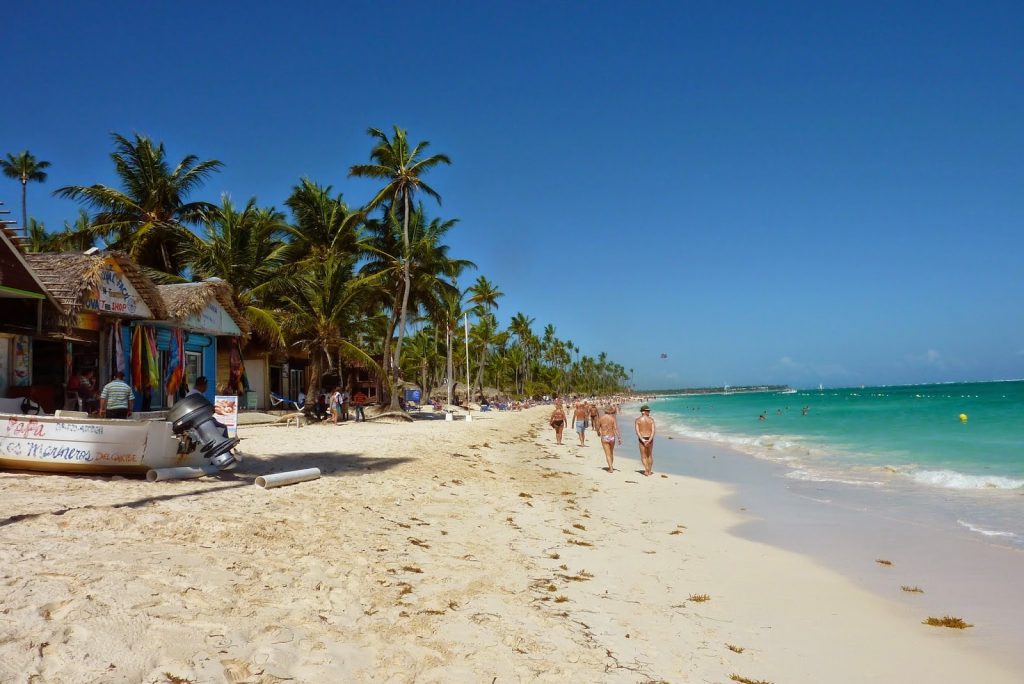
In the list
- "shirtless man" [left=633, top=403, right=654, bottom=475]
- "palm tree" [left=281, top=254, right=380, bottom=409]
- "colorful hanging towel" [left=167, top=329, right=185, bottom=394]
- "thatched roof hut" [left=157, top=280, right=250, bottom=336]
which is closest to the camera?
"shirtless man" [left=633, top=403, right=654, bottom=475]

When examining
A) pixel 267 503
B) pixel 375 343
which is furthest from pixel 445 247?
pixel 267 503

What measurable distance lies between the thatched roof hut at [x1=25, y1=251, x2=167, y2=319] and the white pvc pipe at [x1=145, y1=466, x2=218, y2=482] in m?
5.72

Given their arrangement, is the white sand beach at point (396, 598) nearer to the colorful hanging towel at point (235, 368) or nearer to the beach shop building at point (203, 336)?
the beach shop building at point (203, 336)

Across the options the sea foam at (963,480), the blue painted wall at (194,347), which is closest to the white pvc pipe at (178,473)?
the blue painted wall at (194,347)

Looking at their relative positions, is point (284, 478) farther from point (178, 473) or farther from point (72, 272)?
point (72, 272)

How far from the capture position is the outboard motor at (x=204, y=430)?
25.8 feet

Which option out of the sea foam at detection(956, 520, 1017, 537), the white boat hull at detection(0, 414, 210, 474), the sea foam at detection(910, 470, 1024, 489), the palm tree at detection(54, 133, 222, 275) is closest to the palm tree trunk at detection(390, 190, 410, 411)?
the palm tree at detection(54, 133, 222, 275)

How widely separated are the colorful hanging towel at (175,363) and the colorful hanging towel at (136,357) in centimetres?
134

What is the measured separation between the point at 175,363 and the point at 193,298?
183cm

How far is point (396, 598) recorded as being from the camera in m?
4.82

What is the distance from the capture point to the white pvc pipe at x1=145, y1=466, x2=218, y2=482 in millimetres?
7410

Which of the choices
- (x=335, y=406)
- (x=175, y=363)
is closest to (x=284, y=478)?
(x=175, y=363)

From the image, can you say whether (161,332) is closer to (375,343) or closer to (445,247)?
(445,247)

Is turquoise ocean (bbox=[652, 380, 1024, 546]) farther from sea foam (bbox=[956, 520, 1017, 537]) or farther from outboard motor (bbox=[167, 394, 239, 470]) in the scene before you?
outboard motor (bbox=[167, 394, 239, 470])
